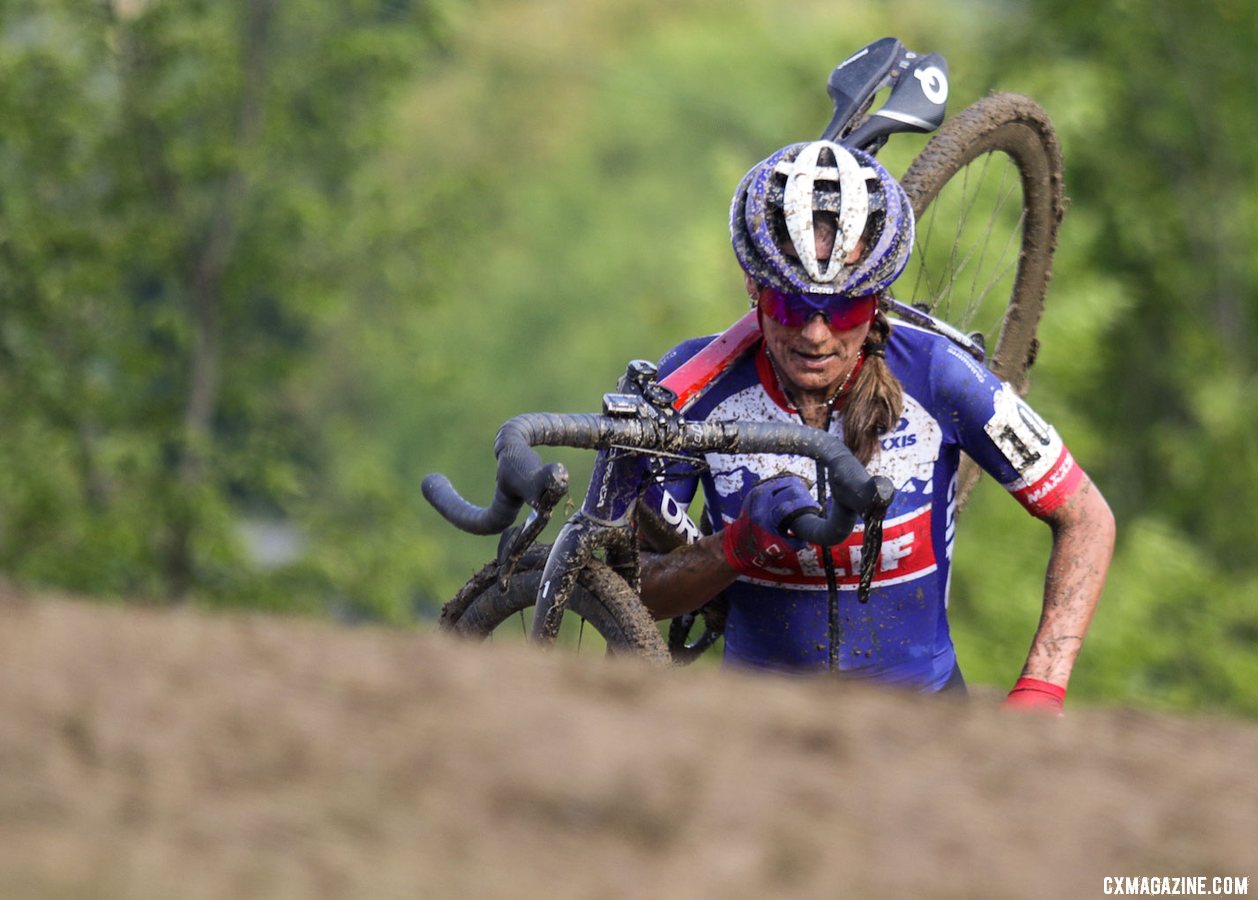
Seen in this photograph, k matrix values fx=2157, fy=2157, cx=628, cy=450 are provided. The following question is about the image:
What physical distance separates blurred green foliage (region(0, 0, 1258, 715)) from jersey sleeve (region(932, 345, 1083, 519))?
11.5 m

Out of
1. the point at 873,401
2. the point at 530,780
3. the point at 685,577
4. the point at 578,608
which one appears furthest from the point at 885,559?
the point at 530,780

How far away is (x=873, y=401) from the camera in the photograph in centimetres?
529

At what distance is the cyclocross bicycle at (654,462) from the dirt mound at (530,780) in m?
1.10

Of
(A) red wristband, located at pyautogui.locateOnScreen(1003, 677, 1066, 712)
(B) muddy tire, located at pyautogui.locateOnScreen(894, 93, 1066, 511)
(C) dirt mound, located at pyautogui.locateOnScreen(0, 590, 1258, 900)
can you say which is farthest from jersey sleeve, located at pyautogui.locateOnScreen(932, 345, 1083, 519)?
(C) dirt mound, located at pyautogui.locateOnScreen(0, 590, 1258, 900)

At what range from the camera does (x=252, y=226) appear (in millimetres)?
20609

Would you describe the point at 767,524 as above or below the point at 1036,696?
above

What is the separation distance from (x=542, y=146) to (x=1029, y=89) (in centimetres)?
3805

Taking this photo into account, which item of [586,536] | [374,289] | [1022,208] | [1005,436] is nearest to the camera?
[586,536]

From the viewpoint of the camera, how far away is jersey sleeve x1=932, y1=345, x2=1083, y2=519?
5230mm

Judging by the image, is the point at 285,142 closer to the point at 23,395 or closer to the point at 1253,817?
the point at 23,395

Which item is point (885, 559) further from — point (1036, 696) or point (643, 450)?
point (643, 450)

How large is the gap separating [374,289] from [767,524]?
55.1ft

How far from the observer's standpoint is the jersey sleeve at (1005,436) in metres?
5.23

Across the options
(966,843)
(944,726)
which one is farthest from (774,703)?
(966,843)
